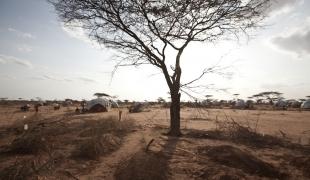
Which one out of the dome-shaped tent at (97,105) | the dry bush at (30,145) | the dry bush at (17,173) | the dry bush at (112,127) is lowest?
the dry bush at (17,173)

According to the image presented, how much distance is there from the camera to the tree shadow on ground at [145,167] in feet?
18.3

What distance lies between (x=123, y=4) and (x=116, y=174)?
6.45 m

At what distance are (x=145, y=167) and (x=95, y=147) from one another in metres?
1.73

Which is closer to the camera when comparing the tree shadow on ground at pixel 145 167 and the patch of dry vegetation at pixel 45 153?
the patch of dry vegetation at pixel 45 153

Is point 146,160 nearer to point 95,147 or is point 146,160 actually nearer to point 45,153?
point 95,147

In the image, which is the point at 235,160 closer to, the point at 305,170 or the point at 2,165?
the point at 305,170

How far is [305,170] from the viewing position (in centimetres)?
632

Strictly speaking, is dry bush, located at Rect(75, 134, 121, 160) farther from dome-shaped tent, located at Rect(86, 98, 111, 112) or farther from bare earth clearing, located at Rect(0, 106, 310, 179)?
dome-shaped tent, located at Rect(86, 98, 111, 112)

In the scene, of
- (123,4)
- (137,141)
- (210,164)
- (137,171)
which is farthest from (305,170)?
(123,4)

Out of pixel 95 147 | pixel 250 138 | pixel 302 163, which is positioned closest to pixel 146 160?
pixel 95 147

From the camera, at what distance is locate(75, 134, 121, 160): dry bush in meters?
6.88

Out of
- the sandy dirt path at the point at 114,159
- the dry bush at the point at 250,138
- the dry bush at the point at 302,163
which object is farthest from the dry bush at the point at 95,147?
the dry bush at the point at 302,163

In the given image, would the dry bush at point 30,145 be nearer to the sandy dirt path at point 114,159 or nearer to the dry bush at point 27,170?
the dry bush at point 27,170

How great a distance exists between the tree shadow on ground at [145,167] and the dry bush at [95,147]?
99 centimetres
